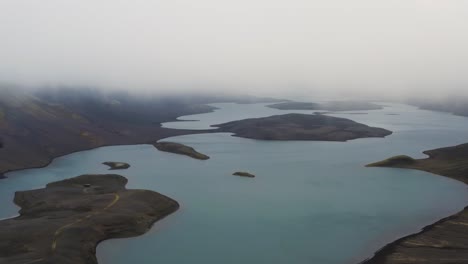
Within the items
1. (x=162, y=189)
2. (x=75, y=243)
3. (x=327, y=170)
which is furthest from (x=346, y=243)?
(x=327, y=170)

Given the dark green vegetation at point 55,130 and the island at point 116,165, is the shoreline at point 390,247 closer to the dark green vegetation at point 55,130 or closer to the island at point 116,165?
the island at point 116,165

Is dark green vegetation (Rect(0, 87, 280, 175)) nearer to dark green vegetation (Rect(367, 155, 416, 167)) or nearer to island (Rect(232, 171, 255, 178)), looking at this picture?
island (Rect(232, 171, 255, 178))

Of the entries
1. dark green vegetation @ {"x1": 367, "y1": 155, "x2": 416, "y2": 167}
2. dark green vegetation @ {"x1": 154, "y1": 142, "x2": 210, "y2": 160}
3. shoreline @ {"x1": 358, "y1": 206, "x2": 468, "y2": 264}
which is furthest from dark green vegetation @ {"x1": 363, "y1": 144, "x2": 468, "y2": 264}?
dark green vegetation @ {"x1": 154, "y1": 142, "x2": 210, "y2": 160}

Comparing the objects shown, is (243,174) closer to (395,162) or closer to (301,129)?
(395,162)

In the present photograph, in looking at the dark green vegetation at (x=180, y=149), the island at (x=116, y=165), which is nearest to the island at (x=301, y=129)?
the dark green vegetation at (x=180, y=149)

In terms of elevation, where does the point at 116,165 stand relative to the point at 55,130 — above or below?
below

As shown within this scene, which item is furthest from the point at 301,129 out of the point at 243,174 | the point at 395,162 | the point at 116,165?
the point at 116,165
